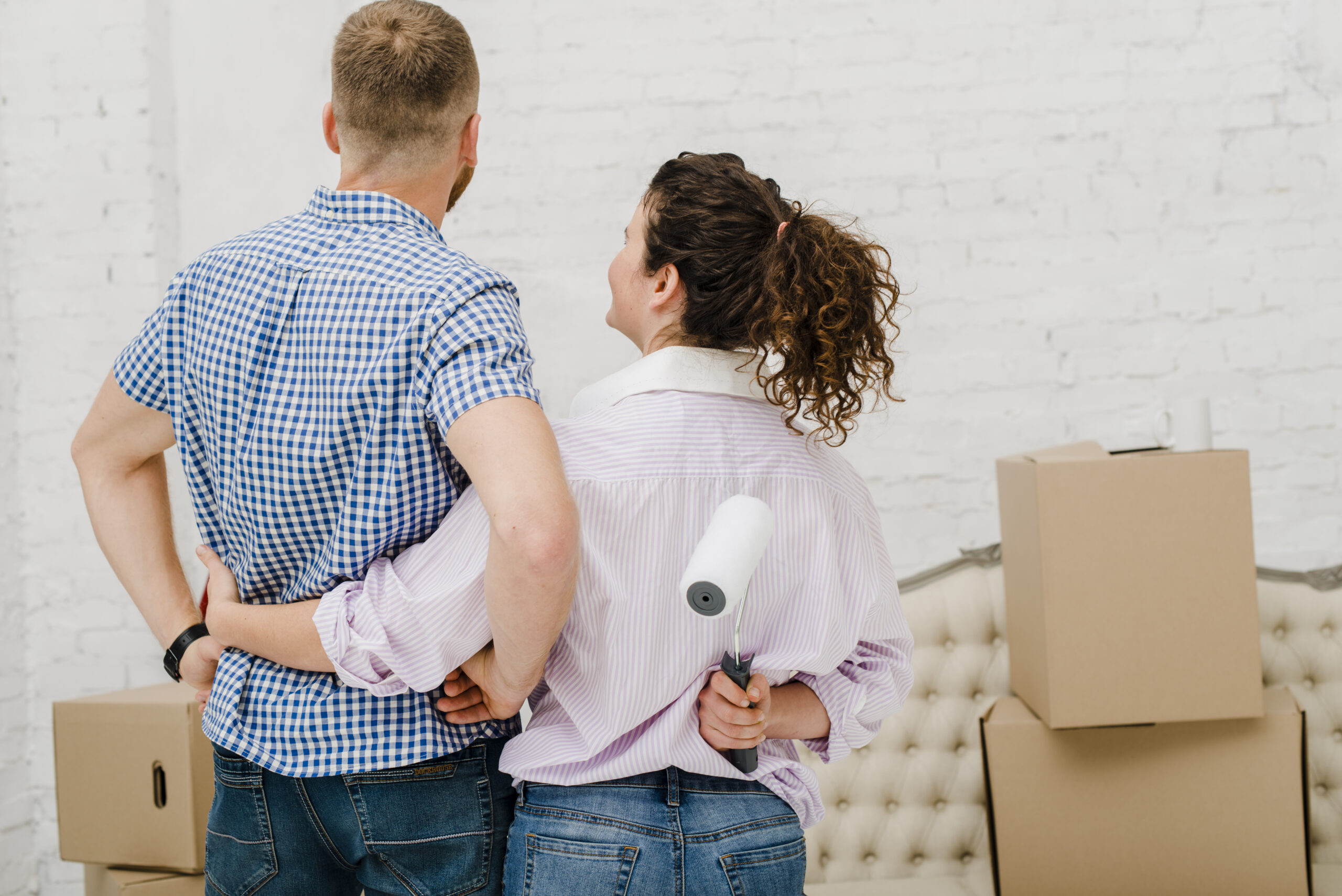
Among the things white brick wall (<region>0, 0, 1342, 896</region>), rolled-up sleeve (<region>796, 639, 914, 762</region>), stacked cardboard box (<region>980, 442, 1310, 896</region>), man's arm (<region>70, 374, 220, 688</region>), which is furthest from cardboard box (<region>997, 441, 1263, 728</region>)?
man's arm (<region>70, 374, 220, 688</region>)

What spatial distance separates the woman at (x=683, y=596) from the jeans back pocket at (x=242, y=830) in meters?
0.12

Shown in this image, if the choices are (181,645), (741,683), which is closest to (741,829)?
(741,683)

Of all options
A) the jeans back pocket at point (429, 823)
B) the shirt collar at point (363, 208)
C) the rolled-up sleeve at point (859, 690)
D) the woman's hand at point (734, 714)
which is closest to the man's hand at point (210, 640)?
the jeans back pocket at point (429, 823)

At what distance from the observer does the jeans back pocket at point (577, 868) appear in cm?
86

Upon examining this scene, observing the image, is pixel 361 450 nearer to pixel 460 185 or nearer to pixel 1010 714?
pixel 460 185

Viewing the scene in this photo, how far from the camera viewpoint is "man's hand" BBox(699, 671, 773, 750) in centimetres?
88

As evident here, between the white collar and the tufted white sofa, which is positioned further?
the tufted white sofa

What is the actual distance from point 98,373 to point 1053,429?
2371 mm

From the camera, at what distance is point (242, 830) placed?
0.95 m

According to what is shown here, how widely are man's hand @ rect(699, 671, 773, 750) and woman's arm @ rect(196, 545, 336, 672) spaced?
1.09 ft

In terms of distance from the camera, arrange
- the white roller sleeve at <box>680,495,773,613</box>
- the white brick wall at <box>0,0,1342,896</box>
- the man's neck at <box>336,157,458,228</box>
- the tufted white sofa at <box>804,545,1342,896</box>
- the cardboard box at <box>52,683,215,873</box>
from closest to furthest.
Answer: the white roller sleeve at <box>680,495,773,613</box> → the man's neck at <box>336,157,458,228</box> → the cardboard box at <box>52,683,215,873</box> → the tufted white sofa at <box>804,545,1342,896</box> → the white brick wall at <box>0,0,1342,896</box>

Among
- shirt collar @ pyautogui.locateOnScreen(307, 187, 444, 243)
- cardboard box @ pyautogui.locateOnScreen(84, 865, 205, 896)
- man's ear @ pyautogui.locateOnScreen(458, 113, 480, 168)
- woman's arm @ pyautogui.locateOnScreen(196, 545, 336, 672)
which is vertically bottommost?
cardboard box @ pyautogui.locateOnScreen(84, 865, 205, 896)

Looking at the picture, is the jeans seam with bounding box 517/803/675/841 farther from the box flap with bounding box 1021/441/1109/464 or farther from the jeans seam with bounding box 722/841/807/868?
the box flap with bounding box 1021/441/1109/464

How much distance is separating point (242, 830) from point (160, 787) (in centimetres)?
116
